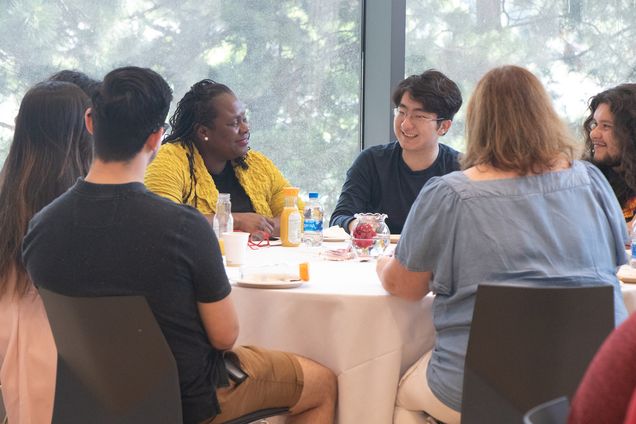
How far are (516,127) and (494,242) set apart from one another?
0.31 meters

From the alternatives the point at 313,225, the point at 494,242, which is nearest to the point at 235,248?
the point at 313,225

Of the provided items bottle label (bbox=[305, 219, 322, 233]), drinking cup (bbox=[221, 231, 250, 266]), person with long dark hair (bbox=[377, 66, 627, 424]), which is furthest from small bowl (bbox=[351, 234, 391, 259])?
person with long dark hair (bbox=[377, 66, 627, 424])

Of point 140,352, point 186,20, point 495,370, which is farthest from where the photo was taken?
point 186,20

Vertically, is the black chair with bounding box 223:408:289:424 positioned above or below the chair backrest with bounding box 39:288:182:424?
below

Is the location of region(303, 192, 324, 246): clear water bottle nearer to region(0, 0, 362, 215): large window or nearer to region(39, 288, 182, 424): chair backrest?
region(39, 288, 182, 424): chair backrest

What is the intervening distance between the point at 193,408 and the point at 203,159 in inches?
76.5

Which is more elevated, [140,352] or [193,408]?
[140,352]

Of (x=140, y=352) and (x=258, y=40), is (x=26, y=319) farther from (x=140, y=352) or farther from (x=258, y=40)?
(x=258, y=40)

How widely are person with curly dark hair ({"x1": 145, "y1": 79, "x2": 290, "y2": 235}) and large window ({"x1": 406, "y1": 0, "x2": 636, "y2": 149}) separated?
1794mm

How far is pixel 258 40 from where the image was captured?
5059 millimetres

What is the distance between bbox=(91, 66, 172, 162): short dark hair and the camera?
2007 millimetres

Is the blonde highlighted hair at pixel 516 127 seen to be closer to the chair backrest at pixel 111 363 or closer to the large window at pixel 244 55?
the chair backrest at pixel 111 363

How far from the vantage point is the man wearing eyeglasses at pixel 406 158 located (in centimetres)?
384

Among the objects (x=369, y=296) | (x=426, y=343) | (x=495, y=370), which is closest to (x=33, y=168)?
(x=369, y=296)
